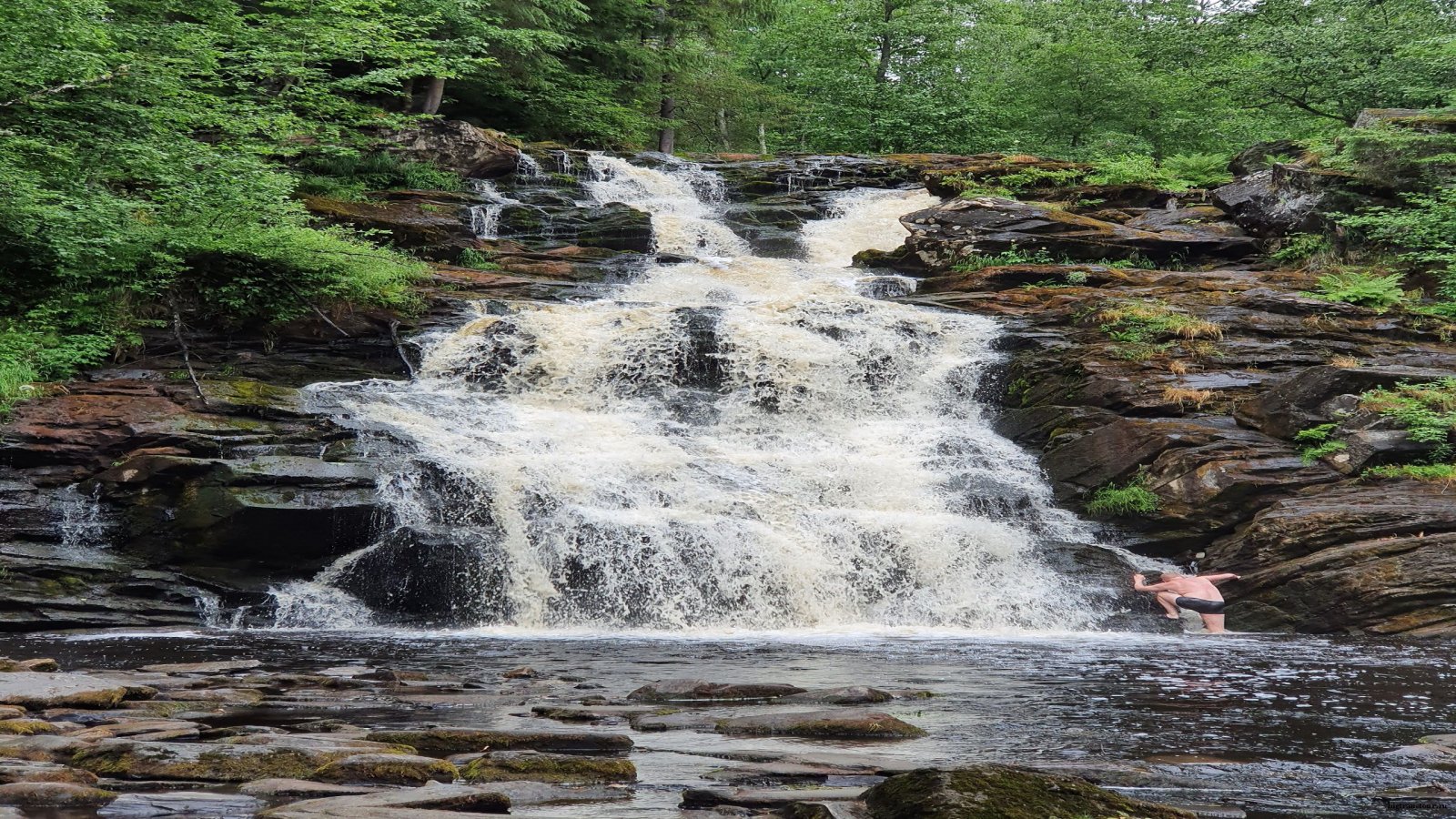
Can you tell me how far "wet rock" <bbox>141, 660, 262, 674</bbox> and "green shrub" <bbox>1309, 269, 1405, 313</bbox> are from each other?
1719 cm

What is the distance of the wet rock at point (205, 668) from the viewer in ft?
22.7

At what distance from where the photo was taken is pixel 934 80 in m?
37.4

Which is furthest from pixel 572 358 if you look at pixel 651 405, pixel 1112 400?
pixel 1112 400

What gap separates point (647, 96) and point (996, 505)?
23486mm

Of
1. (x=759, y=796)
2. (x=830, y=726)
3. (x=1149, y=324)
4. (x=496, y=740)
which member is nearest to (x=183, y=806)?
(x=496, y=740)

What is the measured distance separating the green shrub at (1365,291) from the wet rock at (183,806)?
18508mm

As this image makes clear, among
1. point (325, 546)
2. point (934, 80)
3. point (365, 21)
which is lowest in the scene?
point (325, 546)

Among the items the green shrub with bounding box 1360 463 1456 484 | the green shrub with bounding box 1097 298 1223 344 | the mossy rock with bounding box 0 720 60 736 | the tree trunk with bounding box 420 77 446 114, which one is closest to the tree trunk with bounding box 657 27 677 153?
the tree trunk with bounding box 420 77 446 114

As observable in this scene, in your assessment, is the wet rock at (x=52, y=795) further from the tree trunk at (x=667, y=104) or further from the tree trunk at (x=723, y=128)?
the tree trunk at (x=723, y=128)

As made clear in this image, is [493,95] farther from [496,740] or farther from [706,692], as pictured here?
[496,740]

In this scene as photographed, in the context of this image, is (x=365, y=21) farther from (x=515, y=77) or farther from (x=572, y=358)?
(x=515, y=77)

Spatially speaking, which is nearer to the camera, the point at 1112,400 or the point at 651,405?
the point at 1112,400

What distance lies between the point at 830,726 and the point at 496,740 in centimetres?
154

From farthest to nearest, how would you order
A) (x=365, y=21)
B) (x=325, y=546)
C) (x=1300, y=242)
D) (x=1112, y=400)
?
(x=1300, y=242) < (x=365, y=21) < (x=1112, y=400) < (x=325, y=546)
